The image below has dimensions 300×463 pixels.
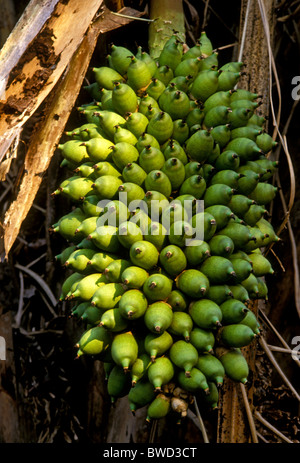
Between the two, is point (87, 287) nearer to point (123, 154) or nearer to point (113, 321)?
point (113, 321)

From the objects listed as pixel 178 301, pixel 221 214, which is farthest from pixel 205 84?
pixel 178 301

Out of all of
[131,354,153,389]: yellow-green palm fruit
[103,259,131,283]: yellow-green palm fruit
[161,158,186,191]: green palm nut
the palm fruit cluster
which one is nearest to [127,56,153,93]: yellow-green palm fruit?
the palm fruit cluster

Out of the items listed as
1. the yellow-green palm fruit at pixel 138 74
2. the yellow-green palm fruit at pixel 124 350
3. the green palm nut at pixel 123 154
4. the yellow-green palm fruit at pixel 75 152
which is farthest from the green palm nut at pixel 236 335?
the yellow-green palm fruit at pixel 138 74

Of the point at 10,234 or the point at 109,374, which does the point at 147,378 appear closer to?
the point at 109,374

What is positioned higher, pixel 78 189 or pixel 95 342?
pixel 78 189

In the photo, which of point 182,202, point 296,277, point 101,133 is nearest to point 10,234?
point 101,133
